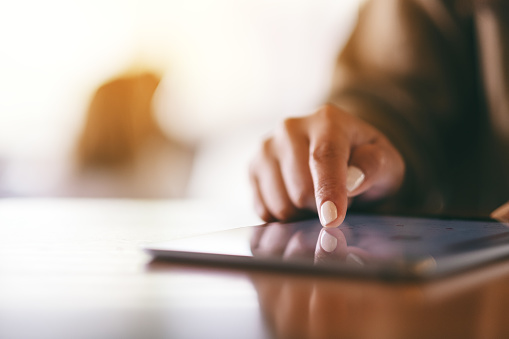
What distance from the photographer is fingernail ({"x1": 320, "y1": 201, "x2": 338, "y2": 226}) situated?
36 centimetres

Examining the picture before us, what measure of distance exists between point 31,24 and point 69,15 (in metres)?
0.21

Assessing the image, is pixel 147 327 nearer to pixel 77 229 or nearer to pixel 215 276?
pixel 215 276

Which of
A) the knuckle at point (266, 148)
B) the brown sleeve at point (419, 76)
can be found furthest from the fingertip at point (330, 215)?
the brown sleeve at point (419, 76)

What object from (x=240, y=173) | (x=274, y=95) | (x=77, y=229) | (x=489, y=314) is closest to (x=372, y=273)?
(x=489, y=314)

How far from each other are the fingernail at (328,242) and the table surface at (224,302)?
4 centimetres

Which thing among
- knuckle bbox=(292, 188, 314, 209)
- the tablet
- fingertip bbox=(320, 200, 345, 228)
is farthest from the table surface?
knuckle bbox=(292, 188, 314, 209)

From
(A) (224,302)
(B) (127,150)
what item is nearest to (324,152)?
(A) (224,302)

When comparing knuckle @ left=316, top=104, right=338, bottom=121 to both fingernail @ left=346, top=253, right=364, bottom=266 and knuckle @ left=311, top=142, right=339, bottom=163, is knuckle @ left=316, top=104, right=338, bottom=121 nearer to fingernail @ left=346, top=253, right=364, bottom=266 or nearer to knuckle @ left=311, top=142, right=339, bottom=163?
knuckle @ left=311, top=142, right=339, bottom=163

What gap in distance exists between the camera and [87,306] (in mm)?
192

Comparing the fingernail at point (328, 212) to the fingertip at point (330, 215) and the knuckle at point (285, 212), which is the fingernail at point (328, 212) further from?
the knuckle at point (285, 212)

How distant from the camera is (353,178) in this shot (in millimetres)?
480

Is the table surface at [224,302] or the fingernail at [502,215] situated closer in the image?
the table surface at [224,302]

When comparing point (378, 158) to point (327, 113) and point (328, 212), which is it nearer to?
point (327, 113)

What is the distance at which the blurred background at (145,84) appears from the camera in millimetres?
2387
